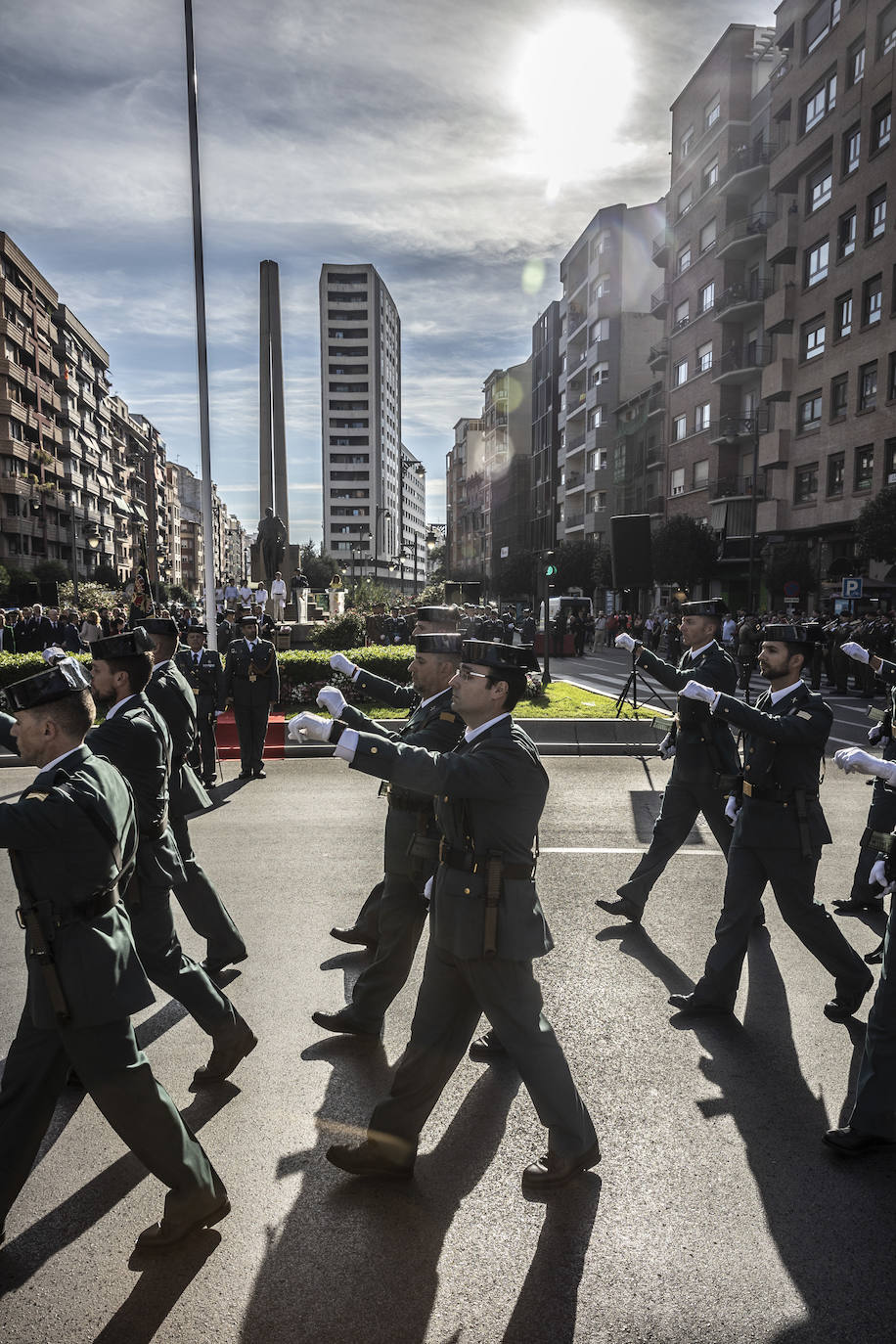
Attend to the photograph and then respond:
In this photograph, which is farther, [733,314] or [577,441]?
[577,441]

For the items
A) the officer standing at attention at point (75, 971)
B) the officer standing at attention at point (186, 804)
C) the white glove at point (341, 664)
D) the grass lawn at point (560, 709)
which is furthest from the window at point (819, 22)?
the officer standing at attention at point (75, 971)

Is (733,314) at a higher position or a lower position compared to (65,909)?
higher

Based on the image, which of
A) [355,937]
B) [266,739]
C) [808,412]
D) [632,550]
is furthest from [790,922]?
[808,412]

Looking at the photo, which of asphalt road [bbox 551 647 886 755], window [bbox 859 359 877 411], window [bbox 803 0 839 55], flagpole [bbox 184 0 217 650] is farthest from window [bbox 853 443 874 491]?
flagpole [bbox 184 0 217 650]

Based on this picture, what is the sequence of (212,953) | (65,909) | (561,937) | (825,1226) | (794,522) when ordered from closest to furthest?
(65,909)
(825,1226)
(212,953)
(561,937)
(794,522)

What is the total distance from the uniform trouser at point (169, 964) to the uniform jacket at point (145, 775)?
0.13 m

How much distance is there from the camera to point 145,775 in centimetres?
407

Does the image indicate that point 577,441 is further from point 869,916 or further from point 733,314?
point 869,916

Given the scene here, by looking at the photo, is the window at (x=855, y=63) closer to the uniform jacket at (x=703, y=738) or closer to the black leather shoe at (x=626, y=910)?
the uniform jacket at (x=703, y=738)

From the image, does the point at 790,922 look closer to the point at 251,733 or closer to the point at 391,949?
the point at 391,949

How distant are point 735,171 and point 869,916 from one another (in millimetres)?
40914

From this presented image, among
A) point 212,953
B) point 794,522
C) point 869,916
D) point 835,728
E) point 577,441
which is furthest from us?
point 577,441

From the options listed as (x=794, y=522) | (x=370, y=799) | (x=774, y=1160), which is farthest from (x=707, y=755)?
(x=794, y=522)

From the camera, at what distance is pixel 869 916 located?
20.2ft
